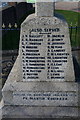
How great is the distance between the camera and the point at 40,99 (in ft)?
27.2

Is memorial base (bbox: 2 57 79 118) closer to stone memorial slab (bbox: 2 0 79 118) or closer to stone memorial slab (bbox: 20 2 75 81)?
stone memorial slab (bbox: 2 0 79 118)

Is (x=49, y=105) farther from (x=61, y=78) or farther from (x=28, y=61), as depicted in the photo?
(x=28, y=61)

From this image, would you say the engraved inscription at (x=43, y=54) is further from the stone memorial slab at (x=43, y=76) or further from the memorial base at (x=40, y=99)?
the memorial base at (x=40, y=99)

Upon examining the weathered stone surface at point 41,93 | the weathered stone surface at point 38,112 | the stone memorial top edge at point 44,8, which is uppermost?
the stone memorial top edge at point 44,8

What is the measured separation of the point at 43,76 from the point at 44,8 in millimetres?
2742

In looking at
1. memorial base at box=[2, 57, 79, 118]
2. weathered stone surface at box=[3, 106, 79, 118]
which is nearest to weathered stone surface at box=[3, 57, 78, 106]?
memorial base at box=[2, 57, 79, 118]

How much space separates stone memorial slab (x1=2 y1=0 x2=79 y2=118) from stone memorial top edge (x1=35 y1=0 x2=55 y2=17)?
0.04 metres

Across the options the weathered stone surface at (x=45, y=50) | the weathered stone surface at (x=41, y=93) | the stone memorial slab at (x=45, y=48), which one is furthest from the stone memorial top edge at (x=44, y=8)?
the weathered stone surface at (x=41, y=93)

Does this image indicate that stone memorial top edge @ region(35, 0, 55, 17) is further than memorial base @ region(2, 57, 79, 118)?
No

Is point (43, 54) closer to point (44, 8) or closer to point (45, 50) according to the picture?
point (45, 50)

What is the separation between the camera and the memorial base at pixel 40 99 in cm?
801

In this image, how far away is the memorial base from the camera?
801 centimetres

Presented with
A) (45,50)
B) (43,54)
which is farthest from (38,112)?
(45,50)

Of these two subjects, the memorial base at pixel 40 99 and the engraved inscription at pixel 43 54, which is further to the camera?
the memorial base at pixel 40 99
